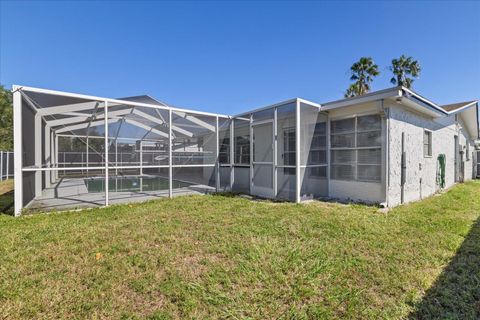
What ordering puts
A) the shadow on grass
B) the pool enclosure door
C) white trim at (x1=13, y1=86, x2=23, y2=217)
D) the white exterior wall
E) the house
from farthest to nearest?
the pool enclosure door
the white exterior wall
the house
white trim at (x1=13, y1=86, x2=23, y2=217)
the shadow on grass

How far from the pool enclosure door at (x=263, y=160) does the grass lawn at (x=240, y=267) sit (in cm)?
266

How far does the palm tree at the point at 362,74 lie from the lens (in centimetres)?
1923

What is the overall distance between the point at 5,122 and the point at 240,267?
31.0 m

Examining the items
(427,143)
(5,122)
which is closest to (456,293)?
(427,143)

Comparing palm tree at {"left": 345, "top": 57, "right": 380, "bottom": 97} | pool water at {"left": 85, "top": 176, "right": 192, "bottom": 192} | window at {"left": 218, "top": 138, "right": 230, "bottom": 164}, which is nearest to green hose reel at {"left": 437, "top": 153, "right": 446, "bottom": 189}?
window at {"left": 218, "top": 138, "right": 230, "bottom": 164}

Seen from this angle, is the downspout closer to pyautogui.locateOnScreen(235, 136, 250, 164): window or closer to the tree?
pyautogui.locateOnScreen(235, 136, 250, 164): window

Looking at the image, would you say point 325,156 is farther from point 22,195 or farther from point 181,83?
point 181,83

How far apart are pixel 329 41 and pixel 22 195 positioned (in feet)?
41.9

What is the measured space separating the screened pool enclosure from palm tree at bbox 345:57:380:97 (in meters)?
15.2

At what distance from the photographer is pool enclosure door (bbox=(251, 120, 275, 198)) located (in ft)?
24.5

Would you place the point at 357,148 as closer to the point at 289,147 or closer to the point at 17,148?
the point at 289,147

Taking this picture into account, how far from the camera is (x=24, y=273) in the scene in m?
2.66

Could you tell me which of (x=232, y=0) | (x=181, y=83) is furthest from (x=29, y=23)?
(x=181, y=83)

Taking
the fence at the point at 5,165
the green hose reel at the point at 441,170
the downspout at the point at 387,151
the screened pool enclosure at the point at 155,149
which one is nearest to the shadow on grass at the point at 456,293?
the downspout at the point at 387,151
